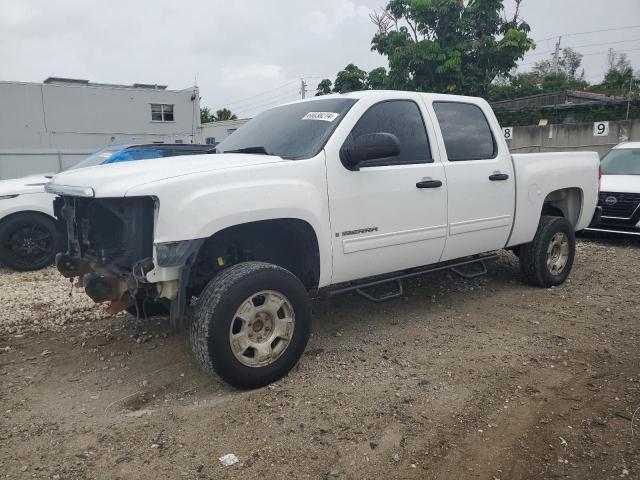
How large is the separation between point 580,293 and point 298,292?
3551mm

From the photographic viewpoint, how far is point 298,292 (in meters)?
3.38

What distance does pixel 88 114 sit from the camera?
29.2m

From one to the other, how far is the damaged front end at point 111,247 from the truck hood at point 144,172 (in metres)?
0.12

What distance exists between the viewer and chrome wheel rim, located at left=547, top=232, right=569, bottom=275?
5586 millimetres

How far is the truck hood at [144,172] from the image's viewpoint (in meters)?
3.00

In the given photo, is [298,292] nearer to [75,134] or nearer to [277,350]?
[277,350]

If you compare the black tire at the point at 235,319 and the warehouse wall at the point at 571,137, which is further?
the warehouse wall at the point at 571,137

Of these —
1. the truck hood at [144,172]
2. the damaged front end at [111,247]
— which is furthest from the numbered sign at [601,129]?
the damaged front end at [111,247]

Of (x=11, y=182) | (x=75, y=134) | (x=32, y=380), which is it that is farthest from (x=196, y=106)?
(x=32, y=380)

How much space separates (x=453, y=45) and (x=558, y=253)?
1070 centimetres

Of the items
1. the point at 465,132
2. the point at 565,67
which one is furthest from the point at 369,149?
the point at 565,67

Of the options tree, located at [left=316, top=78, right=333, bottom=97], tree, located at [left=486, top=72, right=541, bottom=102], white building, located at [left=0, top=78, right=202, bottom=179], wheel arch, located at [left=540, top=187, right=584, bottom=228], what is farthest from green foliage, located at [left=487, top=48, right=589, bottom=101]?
white building, located at [left=0, top=78, right=202, bottom=179]

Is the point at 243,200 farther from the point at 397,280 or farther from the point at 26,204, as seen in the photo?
the point at 26,204

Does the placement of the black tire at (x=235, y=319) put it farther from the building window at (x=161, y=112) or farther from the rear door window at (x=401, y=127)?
the building window at (x=161, y=112)
